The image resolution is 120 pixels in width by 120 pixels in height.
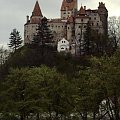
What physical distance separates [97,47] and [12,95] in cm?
5803

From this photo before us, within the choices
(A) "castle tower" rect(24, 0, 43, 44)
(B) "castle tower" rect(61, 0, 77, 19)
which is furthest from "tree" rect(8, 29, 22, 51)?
(B) "castle tower" rect(61, 0, 77, 19)

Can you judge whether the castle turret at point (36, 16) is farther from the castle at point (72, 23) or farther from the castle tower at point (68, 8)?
the castle tower at point (68, 8)

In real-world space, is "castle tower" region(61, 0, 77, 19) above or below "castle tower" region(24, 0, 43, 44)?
above

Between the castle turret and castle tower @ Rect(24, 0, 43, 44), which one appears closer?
castle tower @ Rect(24, 0, 43, 44)

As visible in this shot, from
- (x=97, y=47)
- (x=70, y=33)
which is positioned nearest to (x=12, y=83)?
(x=97, y=47)

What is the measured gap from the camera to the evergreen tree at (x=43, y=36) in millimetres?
99000

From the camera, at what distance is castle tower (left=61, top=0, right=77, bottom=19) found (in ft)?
392

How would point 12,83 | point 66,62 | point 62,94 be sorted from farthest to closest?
point 66,62
point 12,83
point 62,94

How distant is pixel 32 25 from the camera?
378ft

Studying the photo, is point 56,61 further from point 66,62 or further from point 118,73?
point 118,73

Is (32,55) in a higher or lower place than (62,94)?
higher

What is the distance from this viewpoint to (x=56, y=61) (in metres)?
89.8

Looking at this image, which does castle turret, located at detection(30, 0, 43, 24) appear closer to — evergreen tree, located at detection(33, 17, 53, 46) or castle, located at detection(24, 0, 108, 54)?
castle, located at detection(24, 0, 108, 54)

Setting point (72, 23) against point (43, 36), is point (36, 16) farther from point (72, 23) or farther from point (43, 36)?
point (43, 36)
